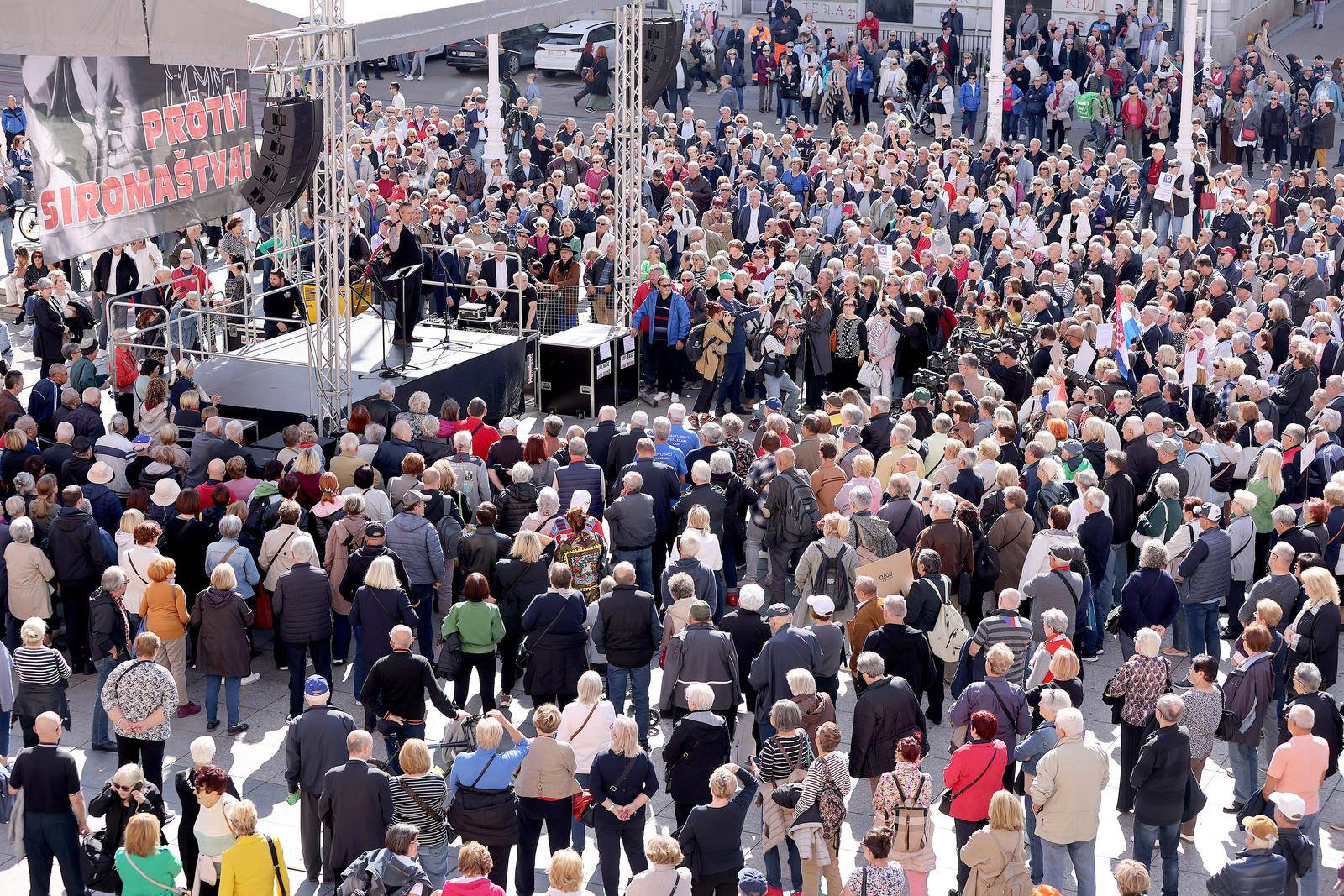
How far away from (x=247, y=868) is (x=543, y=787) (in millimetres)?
1735

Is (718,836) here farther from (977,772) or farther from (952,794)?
(977,772)

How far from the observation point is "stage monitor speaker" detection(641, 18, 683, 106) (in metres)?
20.0

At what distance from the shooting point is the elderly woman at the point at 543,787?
9.83 metres

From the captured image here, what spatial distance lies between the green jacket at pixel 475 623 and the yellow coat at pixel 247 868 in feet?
9.85

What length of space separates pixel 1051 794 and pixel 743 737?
7.96 ft

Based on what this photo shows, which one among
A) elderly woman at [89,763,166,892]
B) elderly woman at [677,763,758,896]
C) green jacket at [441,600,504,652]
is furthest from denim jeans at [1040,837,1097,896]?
elderly woman at [89,763,166,892]

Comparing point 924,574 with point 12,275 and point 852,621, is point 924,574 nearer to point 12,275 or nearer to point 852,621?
point 852,621

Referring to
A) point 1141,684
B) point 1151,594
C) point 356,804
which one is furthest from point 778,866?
point 1151,594

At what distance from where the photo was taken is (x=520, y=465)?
43.4 feet

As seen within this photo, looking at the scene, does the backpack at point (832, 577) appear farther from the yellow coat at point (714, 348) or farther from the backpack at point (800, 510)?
the yellow coat at point (714, 348)

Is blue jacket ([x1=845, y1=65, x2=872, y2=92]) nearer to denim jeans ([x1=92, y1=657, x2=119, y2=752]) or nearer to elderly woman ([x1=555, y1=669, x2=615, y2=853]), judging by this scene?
denim jeans ([x1=92, y1=657, x2=119, y2=752])

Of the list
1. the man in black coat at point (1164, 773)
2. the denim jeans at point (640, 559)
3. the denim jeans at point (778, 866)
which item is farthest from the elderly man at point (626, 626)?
the man in black coat at point (1164, 773)

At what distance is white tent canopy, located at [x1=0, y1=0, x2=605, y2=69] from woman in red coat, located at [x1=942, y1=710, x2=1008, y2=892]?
357 inches

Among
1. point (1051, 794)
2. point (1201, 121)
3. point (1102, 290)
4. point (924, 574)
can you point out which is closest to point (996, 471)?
point (924, 574)
